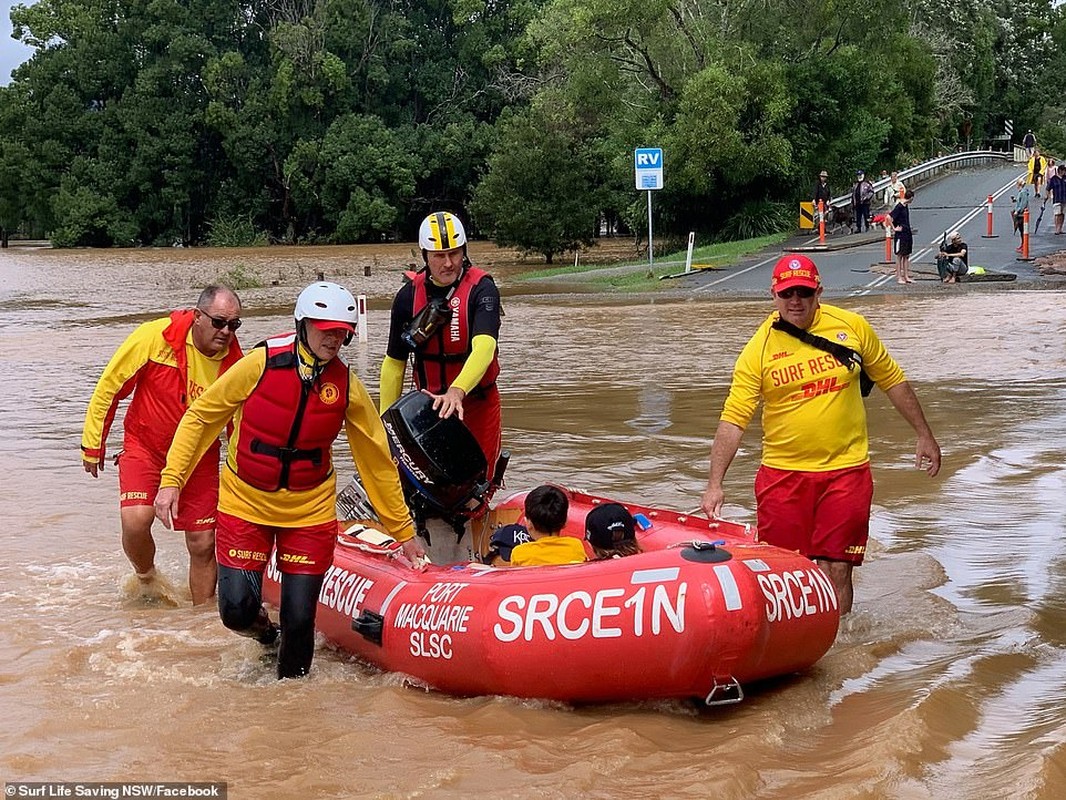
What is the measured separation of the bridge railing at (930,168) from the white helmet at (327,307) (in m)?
32.7

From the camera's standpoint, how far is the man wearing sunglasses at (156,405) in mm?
6836

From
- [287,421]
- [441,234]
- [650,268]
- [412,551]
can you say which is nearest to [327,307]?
[287,421]

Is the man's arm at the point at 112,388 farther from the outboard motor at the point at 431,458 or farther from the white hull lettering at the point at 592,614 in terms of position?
the white hull lettering at the point at 592,614

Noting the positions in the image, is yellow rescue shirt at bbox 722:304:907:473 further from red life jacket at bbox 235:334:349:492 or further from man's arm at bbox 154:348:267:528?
man's arm at bbox 154:348:267:528

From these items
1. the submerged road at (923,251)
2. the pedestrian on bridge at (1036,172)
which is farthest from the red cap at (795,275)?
the pedestrian on bridge at (1036,172)

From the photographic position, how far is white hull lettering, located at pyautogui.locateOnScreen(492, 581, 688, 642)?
510 centimetres

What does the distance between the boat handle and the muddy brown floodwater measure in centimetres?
10

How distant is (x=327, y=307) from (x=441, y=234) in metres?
1.49

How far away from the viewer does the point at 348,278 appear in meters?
37.7

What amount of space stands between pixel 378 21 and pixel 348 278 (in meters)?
29.9

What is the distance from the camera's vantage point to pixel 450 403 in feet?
20.7

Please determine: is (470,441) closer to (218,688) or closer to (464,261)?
(464,261)

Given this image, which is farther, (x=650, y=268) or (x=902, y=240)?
(x=650, y=268)

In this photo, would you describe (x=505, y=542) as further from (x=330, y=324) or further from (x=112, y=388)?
Result: (x=112, y=388)
